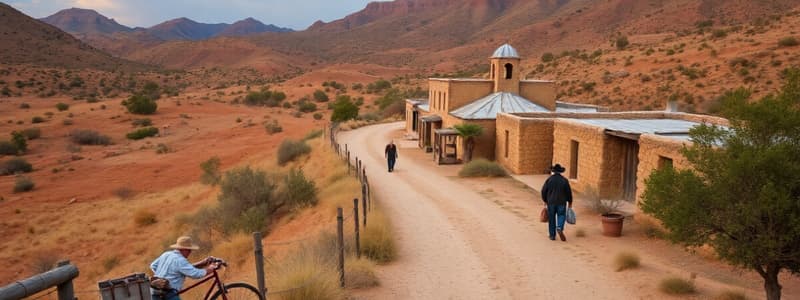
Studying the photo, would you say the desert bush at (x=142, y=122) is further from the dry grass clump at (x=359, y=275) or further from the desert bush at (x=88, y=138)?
the dry grass clump at (x=359, y=275)

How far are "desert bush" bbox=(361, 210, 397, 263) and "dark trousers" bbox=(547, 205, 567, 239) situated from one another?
3.45 meters

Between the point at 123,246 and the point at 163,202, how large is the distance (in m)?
5.58

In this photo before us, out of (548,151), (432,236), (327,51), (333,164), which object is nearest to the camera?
(432,236)

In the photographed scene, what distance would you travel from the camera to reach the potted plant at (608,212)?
12.8 m

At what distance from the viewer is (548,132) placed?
21.6 m

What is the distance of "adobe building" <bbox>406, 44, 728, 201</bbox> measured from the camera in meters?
15.7

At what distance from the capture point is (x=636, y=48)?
183 ft

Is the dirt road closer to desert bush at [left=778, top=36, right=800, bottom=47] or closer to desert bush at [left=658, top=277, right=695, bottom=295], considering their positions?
desert bush at [left=658, top=277, right=695, bottom=295]

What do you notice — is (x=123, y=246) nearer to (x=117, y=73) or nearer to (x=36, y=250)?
(x=36, y=250)

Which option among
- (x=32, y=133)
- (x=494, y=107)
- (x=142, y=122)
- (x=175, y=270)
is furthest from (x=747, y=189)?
(x=142, y=122)

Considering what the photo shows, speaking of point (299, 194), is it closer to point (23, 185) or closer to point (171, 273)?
point (171, 273)

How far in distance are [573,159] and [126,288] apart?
1586cm

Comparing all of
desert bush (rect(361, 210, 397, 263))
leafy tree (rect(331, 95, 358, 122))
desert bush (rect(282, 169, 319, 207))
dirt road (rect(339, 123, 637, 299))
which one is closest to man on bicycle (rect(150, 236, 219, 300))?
dirt road (rect(339, 123, 637, 299))

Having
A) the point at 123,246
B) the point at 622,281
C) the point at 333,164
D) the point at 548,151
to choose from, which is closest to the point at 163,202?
the point at 123,246
